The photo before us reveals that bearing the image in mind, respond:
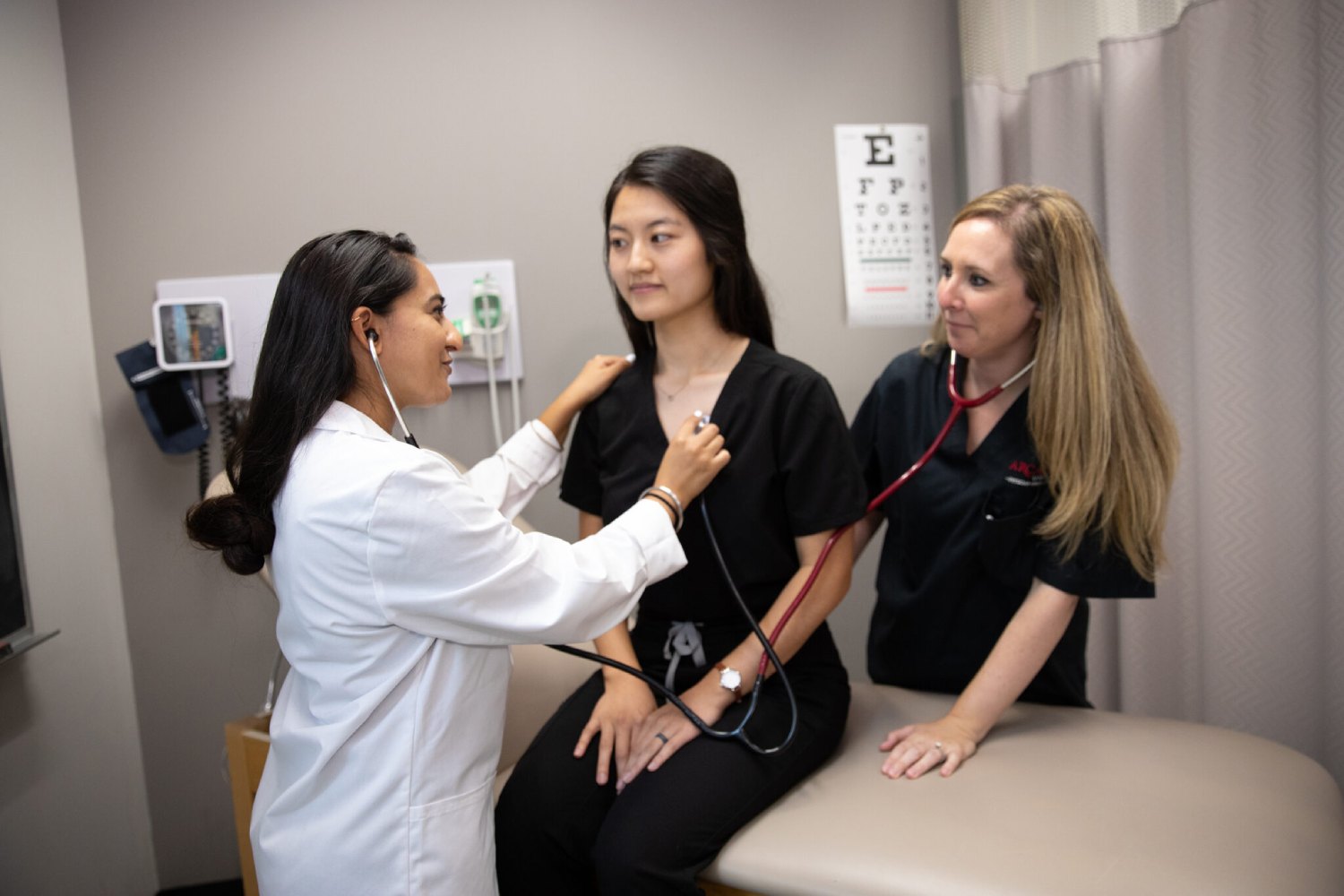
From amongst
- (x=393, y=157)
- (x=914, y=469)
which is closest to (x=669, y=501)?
(x=914, y=469)

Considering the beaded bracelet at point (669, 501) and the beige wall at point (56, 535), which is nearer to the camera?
the beaded bracelet at point (669, 501)

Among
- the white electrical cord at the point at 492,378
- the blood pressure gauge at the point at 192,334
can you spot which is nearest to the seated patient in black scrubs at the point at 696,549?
the white electrical cord at the point at 492,378

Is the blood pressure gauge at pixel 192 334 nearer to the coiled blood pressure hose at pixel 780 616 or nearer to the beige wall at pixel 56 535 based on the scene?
the beige wall at pixel 56 535

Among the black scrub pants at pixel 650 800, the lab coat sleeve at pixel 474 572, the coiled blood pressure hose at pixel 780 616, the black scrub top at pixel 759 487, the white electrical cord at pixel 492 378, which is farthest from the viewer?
the white electrical cord at pixel 492 378

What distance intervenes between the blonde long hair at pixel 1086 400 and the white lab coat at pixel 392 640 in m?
0.64

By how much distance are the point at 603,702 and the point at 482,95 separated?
112cm

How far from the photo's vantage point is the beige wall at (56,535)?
4.80 ft

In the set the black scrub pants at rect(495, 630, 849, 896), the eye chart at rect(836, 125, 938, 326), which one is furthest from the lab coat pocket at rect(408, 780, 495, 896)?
the eye chart at rect(836, 125, 938, 326)

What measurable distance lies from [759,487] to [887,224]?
2.83 ft

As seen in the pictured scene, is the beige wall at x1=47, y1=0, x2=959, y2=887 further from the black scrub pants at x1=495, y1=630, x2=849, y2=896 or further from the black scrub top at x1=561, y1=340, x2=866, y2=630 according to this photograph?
the black scrub pants at x1=495, y1=630, x2=849, y2=896

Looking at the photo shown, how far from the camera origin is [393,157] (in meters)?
1.75

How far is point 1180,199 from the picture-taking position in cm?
168

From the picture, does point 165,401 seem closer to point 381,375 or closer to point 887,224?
point 381,375

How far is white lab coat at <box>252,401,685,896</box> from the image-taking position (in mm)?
958
